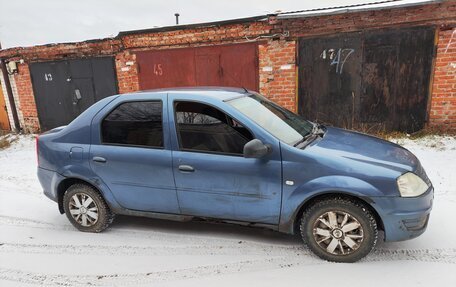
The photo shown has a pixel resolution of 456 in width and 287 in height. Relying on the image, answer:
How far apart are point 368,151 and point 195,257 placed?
1938 millimetres

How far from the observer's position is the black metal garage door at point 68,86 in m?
9.37

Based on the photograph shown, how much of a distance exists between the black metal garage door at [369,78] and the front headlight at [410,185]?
4649 mm

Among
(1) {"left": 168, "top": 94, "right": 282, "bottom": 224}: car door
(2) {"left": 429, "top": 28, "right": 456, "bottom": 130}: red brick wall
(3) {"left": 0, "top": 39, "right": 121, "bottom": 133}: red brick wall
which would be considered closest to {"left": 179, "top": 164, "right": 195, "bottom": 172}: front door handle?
(1) {"left": 168, "top": 94, "right": 282, "bottom": 224}: car door

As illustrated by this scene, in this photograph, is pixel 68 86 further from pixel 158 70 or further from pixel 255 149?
pixel 255 149

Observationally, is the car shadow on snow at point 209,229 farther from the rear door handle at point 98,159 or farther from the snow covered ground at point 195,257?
the rear door handle at point 98,159

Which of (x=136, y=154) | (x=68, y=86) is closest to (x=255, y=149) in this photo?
(x=136, y=154)

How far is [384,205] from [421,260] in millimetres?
713

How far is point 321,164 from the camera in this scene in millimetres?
2852

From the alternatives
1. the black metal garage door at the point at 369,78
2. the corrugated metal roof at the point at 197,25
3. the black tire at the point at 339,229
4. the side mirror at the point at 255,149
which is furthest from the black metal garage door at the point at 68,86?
the black tire at the point at 339,229

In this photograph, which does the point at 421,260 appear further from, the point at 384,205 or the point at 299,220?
the point at 299,220

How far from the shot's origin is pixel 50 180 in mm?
3814

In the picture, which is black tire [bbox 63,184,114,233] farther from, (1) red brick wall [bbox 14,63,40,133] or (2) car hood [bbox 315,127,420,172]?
(1) red brick wall [bbox 14,63,40,133]

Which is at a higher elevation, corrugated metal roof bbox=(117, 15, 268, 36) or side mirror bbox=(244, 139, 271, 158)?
corrugated metal roof bbox=(117, 15, 268, 36)

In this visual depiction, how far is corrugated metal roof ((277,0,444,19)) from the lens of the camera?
629cm
